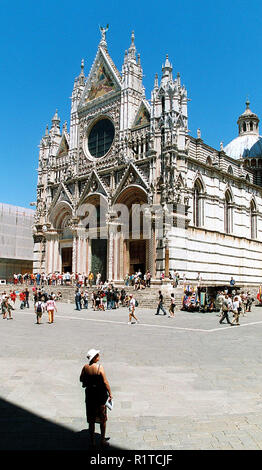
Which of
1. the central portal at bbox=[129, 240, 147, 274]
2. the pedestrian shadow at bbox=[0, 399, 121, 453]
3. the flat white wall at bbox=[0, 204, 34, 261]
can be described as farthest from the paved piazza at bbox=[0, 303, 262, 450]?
the flat white wall at bbox=[0, 204, 34, 261]

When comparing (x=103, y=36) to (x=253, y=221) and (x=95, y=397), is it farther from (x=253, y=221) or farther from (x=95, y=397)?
(x=95, y=397)

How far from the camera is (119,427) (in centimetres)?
523

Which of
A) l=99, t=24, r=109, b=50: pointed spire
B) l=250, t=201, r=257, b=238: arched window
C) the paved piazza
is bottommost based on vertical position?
the paved piazza

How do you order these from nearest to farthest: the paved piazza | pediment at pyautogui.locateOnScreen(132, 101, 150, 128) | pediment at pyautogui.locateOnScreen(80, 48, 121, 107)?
the paved piazza
pediment at pyautogui.locateOnScreen(132, 101, 150, 128)
pediment at pyautogui.locateOnScreen(80, 48, 121, 107)

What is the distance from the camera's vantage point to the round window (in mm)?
34719

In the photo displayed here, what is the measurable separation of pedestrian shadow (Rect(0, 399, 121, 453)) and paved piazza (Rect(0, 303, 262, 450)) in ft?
0.05

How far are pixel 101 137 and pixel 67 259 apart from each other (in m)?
11.7

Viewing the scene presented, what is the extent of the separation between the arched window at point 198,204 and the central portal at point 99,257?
7.83 m

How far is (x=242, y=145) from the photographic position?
50250mm

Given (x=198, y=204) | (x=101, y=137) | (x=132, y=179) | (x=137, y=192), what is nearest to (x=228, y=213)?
(x=198, y=204)

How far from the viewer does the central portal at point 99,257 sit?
111 ft

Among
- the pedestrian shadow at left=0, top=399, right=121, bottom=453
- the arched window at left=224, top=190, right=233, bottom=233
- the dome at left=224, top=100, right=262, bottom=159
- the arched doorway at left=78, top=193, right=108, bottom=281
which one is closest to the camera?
the pedestrian shadow at left=0, top=399, right=121, bottom=453

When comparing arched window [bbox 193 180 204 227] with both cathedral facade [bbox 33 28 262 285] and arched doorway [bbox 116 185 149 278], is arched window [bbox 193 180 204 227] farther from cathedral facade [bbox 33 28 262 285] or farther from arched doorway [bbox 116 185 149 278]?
arched doorway [bbox 116 185 149 278]

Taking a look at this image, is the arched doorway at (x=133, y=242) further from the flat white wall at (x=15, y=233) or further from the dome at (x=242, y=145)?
the flat white wall at (x=15, y=233)
